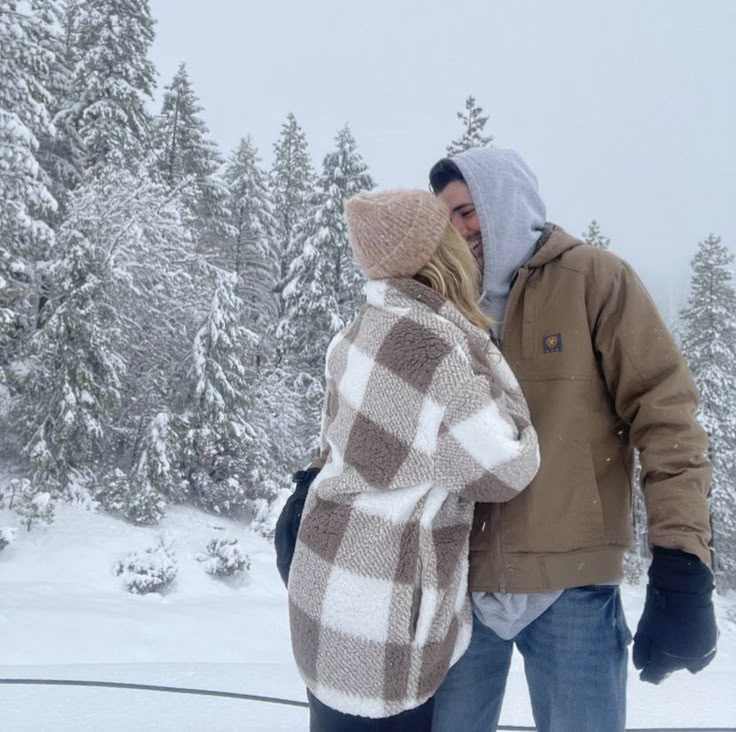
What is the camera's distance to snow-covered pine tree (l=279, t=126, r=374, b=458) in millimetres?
16641

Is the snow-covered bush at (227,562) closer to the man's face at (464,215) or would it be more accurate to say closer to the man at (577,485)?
the man at (577,485)

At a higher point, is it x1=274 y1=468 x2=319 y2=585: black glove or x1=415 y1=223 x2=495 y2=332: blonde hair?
x1=415 y1=223 x2=495 y2=332: blonde hair

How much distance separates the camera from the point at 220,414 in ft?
46.9

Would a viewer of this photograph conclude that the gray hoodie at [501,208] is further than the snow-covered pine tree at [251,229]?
No

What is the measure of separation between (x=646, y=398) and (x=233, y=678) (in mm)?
2892

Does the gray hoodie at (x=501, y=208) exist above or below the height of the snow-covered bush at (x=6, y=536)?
above

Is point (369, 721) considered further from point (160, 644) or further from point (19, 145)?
point (19, 145)

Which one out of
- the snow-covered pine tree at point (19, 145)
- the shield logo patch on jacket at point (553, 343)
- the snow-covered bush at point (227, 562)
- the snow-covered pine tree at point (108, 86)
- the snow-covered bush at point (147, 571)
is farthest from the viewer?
the snow-covered pine tree at point (108, 86)

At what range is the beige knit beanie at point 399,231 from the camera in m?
1.50

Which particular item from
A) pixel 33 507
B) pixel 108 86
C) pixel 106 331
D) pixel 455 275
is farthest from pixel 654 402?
pixel 108 86

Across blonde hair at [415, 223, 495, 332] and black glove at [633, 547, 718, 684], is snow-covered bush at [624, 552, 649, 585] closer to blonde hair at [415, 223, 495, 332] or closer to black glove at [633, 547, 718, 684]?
black glove at [633, 547, 718, 684]

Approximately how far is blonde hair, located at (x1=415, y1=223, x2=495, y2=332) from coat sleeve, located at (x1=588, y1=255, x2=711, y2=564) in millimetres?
292

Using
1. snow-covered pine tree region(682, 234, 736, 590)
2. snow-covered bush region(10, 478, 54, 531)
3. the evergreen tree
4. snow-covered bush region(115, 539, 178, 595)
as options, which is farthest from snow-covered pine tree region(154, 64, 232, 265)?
snow-covered pine tree region(682, 234, 736, 590)

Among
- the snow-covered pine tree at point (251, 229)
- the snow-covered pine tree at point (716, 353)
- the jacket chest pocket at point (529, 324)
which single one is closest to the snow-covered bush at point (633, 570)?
the snow-covered pine tree at point (716, 353)
